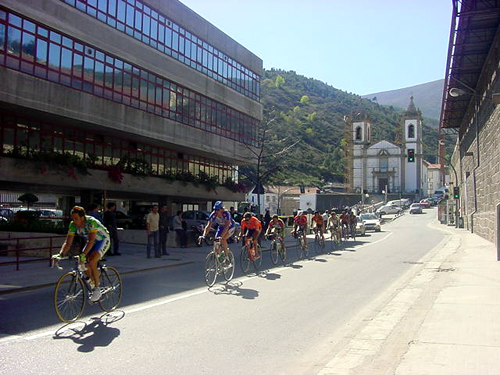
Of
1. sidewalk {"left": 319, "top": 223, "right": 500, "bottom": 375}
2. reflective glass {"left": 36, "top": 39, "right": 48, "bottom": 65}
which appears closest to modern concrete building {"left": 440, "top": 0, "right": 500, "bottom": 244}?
sidewalk {"left": 319, "top": 223, "right": 500, "bottom": 375}

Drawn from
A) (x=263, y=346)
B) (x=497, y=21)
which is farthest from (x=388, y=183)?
(x=263, y=346)

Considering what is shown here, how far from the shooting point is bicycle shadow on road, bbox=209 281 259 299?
10.5 m

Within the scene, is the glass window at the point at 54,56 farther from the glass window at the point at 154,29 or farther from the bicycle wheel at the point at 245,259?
the bicycle wheel at the point at 245,259

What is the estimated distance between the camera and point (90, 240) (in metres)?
7.75

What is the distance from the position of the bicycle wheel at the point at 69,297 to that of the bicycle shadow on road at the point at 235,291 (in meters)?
3.45

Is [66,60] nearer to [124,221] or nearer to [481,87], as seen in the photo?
[124,221]

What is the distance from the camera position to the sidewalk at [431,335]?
5.45 m

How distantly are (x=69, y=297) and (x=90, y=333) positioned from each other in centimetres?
83

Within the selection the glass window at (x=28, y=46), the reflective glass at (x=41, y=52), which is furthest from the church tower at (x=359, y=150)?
the glass window at (x=28, y=46)

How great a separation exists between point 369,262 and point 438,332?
1113 cm

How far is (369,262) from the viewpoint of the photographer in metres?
17.9

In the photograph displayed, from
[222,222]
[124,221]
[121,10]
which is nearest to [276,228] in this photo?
[222,222]

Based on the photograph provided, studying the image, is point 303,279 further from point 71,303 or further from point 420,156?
point 420,156

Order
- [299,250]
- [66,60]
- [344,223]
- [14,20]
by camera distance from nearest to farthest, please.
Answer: [299,250]
[14,20]
[66,60]
[344,223]
